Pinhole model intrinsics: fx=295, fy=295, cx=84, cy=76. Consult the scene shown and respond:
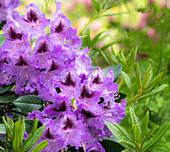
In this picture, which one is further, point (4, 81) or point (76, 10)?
point (76, 10)

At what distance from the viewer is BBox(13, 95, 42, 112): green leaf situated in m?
0.49

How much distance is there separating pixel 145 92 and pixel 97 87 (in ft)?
0.44

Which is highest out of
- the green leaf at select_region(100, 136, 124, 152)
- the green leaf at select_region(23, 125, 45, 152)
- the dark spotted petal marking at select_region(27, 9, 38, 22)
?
the dark spotted petal marking at select_region(27, 9, 38, 22)

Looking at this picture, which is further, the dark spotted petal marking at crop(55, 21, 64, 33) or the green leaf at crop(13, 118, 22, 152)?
the dark spotted petal marking at crop(55, 21, 64, 33)

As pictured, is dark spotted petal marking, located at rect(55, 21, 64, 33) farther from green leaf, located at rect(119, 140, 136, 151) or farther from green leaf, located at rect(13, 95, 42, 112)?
green leaf, located at rect(119, 140, 136, 151)

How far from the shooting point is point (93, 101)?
47 cm

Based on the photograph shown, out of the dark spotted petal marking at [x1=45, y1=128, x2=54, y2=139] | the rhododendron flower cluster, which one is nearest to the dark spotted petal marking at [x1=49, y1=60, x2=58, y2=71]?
the rhododendron flower cluster

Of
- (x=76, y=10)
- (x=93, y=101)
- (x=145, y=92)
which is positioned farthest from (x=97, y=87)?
(x=76, y=10)

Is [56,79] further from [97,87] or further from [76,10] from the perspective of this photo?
[76,10]

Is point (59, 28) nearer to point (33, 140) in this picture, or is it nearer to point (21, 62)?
point (21, 62)

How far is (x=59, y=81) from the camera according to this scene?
491mm

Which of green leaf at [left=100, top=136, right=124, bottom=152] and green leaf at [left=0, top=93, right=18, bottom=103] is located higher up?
green leaf at [left=0, top=93, right=18, bottom=103]

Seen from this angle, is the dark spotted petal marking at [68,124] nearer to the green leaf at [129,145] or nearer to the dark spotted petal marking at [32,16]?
the green leaf at [129,145]

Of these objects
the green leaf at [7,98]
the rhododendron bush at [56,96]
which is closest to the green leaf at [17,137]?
the rhododendron bush at [56,96]
